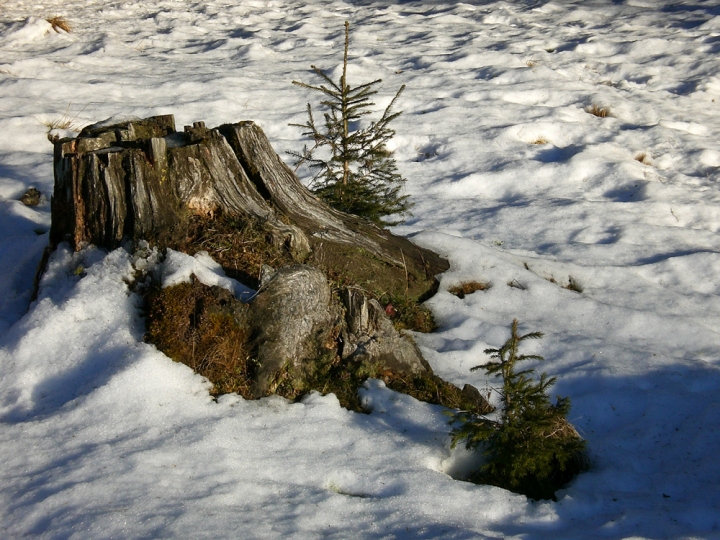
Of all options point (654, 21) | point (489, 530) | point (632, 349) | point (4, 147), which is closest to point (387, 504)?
point (489, 530)

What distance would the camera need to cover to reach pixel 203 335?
3.99 meters

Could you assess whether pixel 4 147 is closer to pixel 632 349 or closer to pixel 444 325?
pixel 444 325

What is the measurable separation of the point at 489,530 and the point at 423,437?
0.82 metres

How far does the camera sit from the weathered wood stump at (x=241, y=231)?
413 cm

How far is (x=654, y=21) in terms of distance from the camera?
14930mm

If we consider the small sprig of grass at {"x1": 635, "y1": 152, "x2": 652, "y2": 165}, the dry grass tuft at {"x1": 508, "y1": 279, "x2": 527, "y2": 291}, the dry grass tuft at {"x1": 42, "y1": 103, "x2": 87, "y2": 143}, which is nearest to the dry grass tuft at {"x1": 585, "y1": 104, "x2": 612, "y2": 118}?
the small sprig of grass at {"x1": 635, "y1": 152, "x2": 652, "y2": 165}

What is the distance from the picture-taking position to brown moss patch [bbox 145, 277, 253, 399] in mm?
3986

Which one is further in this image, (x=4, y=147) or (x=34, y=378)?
(x=4, y=147)

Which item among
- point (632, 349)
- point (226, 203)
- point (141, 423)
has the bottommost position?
point (632, 349)

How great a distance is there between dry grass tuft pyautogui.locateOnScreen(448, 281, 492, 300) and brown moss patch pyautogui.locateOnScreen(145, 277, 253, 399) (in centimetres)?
245

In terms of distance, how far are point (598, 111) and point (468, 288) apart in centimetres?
654

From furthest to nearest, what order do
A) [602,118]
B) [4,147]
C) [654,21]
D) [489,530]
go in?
[654,21] → [602,118] → [4,147] → [489,530]

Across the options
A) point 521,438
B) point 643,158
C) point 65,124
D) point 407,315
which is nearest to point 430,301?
point 407,315

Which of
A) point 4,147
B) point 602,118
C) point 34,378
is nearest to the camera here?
point 34,378
